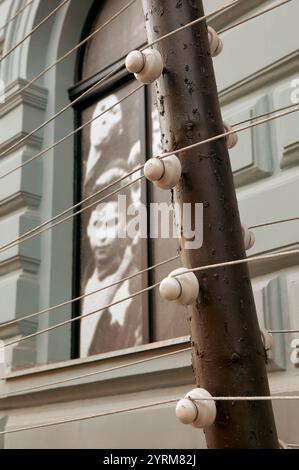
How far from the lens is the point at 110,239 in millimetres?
3410

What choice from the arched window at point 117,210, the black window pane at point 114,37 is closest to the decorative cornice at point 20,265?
the arched window at point 117,210

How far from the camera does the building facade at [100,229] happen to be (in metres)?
2.40

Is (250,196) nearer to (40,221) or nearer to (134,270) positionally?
(134,270)

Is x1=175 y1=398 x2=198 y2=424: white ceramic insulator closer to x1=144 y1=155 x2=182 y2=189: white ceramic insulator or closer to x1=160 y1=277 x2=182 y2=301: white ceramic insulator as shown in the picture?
x1=160 y1=277 x2=182 y2=301: white ceramic insulator

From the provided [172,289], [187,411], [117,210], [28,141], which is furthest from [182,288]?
[28,141]

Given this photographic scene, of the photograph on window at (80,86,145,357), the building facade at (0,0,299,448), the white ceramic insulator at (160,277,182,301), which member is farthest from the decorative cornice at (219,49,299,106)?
the white ceramic insulator at (160,277,182,301)

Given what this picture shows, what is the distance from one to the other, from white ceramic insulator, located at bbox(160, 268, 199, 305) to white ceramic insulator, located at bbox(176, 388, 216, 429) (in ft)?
0.47

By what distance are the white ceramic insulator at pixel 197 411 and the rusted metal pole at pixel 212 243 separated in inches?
0.6

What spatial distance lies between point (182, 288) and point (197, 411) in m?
0.18

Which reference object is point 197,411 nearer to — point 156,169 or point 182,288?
point 182,288

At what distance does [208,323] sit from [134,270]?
2131 mm

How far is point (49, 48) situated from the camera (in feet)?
12.9

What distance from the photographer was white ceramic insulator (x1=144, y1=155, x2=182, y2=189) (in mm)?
1131

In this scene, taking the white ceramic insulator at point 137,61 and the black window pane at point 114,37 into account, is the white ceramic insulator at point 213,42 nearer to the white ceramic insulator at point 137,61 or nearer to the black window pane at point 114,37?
the white ceramic insulator at point 137,61
